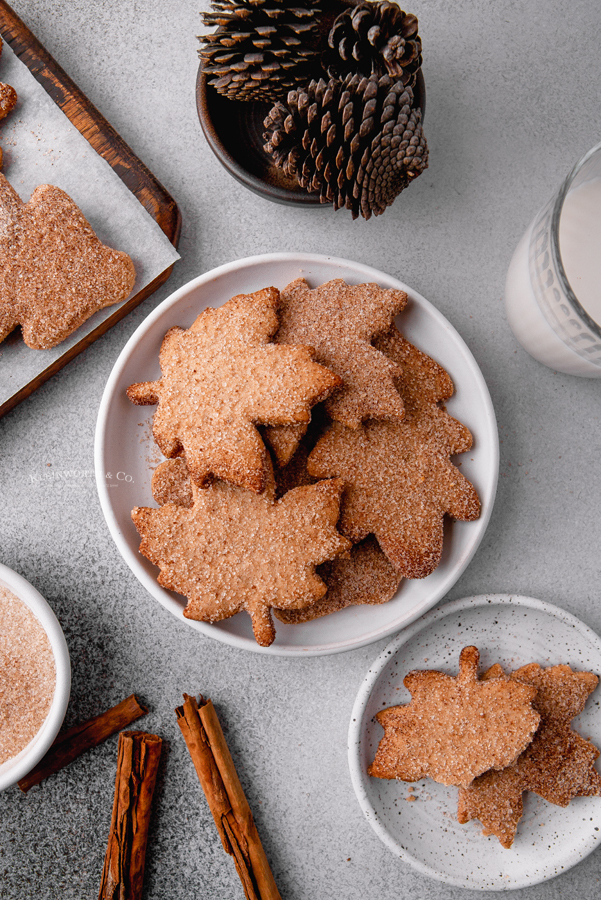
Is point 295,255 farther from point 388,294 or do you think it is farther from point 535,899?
point 535,899

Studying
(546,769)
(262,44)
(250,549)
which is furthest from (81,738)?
(262,44)

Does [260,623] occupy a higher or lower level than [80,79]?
lower

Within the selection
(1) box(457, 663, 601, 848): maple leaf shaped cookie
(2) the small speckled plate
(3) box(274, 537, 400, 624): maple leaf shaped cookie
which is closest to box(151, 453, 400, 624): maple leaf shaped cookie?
(3) box(274, 537, 400, 624): maple leaf shaped cookie

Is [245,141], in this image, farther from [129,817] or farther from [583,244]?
[129,817]

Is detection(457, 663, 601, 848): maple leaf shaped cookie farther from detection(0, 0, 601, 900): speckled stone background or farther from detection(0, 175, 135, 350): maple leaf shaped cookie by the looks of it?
detection(0, 175, 135, 350): maple leaf shaped cookie

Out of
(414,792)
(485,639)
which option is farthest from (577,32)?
(414,792)

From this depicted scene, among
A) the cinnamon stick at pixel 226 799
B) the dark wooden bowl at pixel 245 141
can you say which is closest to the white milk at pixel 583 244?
the dark wooden bowl at pixel 245 141
